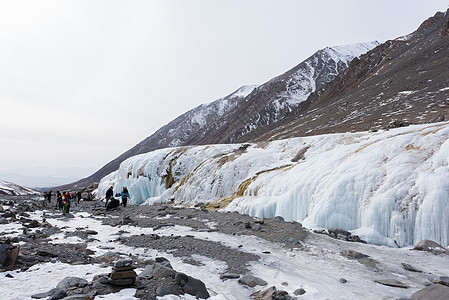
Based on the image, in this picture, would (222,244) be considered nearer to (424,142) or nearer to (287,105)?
(424,142)

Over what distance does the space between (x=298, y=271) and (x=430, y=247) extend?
16.7ft

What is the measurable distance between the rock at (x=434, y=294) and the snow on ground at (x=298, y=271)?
37 centimetres

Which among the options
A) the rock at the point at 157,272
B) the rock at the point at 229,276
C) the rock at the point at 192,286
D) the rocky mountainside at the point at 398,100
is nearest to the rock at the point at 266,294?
the rock at the point at 229,276

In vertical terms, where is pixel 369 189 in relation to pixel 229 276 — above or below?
above

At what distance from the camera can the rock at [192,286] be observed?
5.76m

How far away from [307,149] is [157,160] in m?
21.8

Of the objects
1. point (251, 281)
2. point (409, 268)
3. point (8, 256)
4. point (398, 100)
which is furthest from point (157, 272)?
point (398, 100)

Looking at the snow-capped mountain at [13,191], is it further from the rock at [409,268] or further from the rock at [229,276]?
the rock at [409,268]

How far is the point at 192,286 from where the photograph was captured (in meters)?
5.88

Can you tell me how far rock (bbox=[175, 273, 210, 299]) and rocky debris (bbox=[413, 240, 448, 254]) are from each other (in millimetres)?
7914

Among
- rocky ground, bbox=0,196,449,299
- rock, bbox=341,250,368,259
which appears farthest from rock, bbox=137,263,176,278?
rock, bbox=341,250,368,259

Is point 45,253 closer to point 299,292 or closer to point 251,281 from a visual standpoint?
point 251,281

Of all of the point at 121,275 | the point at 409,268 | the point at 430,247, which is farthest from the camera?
the point at 430,247

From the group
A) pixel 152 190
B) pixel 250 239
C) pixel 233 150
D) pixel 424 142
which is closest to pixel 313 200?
pixel 250 239
